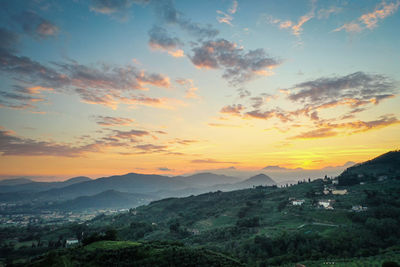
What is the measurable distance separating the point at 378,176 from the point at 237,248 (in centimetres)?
15273

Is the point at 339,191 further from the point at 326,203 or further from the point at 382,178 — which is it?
the point at 382,178

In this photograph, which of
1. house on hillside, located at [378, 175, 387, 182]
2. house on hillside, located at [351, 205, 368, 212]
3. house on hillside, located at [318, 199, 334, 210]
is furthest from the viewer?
house on hillside, located at [378, 175, 387, 182]

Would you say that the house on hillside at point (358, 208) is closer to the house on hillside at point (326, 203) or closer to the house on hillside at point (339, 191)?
the house on hillside at point (326, 203)

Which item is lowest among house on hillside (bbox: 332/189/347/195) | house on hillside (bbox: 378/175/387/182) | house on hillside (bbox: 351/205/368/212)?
house on hillside (bbox: 351/205/368/212)

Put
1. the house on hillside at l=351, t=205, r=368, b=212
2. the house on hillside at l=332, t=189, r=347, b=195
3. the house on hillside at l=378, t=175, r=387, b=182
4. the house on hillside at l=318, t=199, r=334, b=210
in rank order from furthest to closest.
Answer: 1. the house on hillside at l=378, t=175, r=387, b=182
2. the house on hillside at l=332, t=189, r=347, b=195
3. the house on hillside at l=318, t=199, r=334, b=210
4. the house on hillside at l=351, t=205, r=368, b=212

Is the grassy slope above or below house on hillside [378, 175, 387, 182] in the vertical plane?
below

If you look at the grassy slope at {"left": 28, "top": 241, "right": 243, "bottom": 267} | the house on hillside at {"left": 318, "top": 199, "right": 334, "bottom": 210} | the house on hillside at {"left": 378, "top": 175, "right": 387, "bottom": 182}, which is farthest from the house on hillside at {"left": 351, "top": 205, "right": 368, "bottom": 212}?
the grassy slope at {"left": 28, "top": 241, "right": 243, "bottom": 267}

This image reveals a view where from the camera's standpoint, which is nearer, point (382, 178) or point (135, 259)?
point (135, 259)

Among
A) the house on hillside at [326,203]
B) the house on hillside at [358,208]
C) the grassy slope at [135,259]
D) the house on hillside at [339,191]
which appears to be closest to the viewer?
the grassy slope at [135,259]

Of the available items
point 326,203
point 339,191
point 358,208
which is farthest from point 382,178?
point 358,208

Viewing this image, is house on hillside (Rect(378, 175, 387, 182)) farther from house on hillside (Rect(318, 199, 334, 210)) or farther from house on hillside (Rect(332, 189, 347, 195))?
house on hillside (Rect(318, 199, 334, 210))

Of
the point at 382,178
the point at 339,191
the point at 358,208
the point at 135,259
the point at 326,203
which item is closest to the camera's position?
the point at 135,259

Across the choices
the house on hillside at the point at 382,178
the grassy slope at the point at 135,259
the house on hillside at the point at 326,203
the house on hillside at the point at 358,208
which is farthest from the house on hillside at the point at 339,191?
the grassy slope at the point at 135,259

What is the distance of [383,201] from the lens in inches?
4407
